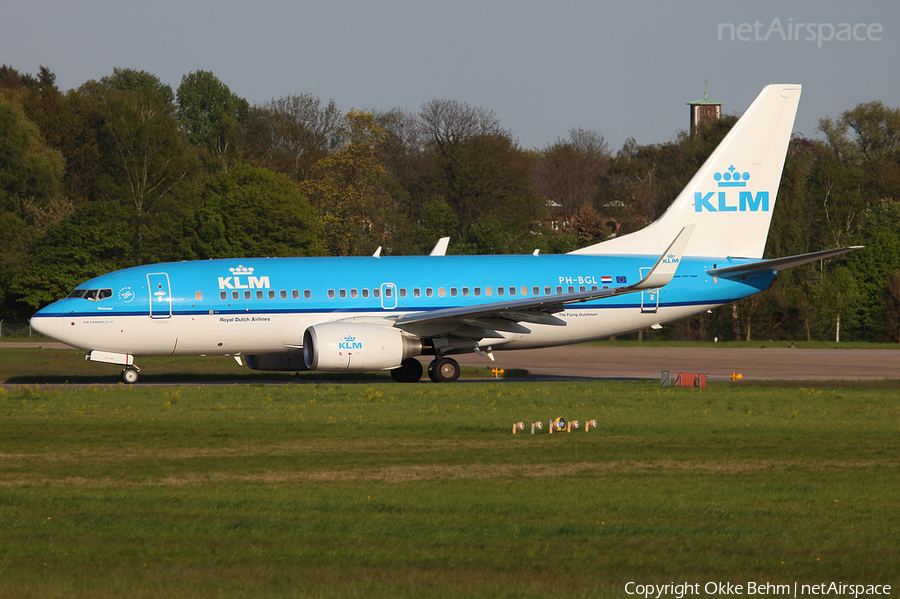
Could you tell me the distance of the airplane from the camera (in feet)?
90.5

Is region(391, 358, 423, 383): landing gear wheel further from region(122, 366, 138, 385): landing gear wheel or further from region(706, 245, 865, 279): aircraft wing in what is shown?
region(706, 245, 865, 279): aircraft wing

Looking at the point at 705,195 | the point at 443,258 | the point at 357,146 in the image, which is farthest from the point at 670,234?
the point at 357,146

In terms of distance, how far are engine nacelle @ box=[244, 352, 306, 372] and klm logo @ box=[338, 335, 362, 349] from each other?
142 inches

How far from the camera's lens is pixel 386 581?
26.9 feet

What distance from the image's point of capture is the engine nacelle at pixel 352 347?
26.5 m

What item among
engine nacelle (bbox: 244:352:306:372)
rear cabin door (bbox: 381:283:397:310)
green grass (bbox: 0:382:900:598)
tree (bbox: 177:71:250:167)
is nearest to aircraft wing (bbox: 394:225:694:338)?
rear cabin door (bbox: 381:283:397:310)

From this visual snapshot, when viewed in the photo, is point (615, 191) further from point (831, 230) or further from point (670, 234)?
point (670, 234)

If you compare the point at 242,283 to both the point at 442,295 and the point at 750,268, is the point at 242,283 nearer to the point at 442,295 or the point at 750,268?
the point at 442,295

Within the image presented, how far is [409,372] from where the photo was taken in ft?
98.3

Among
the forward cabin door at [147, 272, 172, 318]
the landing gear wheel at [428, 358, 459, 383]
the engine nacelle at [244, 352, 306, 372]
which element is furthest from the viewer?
the engine nacelle at [244, 352, 306, 372]

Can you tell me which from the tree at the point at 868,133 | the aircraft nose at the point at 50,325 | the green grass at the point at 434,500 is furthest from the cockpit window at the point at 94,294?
the tree at the point at 868,133

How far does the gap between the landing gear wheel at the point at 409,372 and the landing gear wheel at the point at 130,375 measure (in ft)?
24.5

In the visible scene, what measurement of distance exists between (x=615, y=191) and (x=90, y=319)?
A: 76.2 meters

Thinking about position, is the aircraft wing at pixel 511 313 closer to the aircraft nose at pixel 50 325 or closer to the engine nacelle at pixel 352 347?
the engine nacelle at pixel 352 347
